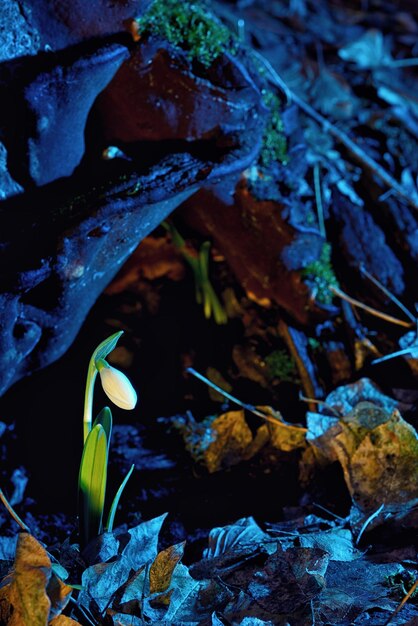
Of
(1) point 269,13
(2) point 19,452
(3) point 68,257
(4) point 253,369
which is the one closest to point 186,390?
(4) point 253,369

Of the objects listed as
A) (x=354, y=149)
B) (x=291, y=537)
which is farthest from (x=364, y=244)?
(x=291, y=537)

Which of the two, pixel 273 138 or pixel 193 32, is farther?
pixel 273 138

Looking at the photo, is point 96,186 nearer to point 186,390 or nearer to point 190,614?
point 186,390

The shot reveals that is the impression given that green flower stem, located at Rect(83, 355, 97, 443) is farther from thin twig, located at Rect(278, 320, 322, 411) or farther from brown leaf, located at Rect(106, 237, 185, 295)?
brown leaf, located at Rect(106, 237, 185, 295)

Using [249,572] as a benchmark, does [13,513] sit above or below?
above

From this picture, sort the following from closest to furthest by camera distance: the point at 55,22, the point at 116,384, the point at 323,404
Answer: the point at 116,384 < the point at 55,22 < the point at 323,404

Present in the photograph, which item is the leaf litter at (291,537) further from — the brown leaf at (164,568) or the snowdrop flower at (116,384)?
the snowdrop flower at (116,384)

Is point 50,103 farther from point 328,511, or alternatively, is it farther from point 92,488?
point 328,511

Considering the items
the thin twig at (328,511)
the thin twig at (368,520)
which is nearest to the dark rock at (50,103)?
the thin twig at (328,511)

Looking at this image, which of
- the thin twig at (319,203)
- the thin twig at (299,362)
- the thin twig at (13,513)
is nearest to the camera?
the thin twig at (13,513)
